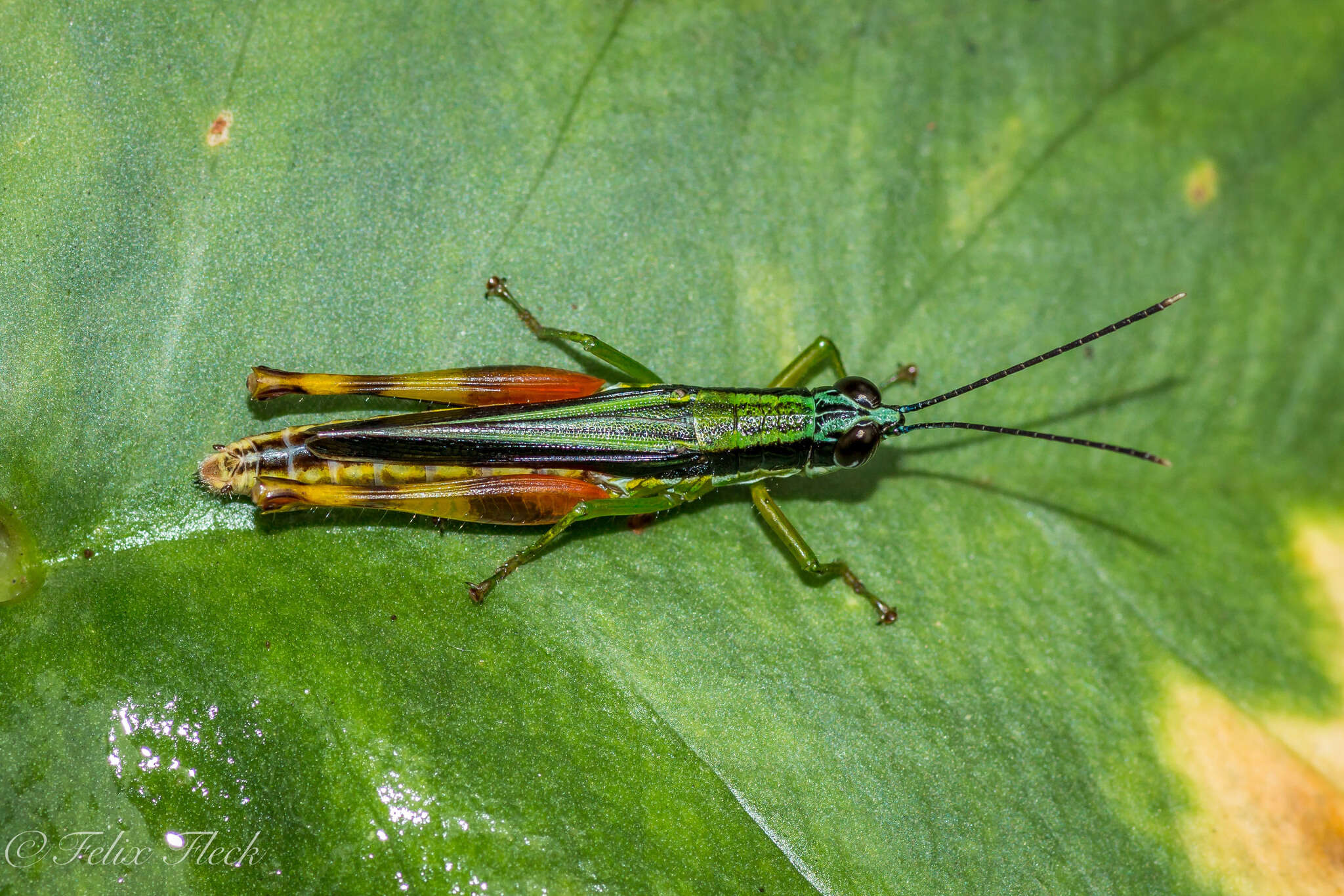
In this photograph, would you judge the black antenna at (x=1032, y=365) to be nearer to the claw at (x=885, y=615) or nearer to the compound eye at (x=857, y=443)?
the compound eye at (x=857, y=443)

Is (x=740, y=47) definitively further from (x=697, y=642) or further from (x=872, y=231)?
(x=697, y=642)

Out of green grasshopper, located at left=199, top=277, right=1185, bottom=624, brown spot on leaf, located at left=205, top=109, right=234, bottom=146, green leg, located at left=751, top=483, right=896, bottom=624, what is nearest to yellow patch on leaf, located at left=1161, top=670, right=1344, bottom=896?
green grasshopper, located at left=199, top=277, right=1185, bottom=624

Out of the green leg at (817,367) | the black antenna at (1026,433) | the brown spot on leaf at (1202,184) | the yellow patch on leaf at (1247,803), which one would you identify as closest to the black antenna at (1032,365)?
the black antenna at (1026,433)

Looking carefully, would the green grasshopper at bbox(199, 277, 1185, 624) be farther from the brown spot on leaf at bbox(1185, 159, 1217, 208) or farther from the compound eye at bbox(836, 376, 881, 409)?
the brown spot on leaf at bbox(1185, 159, 1217, 208)

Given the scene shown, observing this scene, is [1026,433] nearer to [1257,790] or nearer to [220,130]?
[1257,790]

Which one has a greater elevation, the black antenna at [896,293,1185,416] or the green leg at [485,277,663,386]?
the green leg at [485,277,663,386]

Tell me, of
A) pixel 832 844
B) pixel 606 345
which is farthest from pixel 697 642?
pixel 606 345

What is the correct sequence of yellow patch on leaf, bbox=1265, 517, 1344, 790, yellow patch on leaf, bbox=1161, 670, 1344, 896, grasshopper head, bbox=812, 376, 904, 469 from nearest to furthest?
yellow patch on leaf, bbox=1161, 670, 1344, 896 < yellow patch on leaf, bbox=1265, 517, 1344, 790 < grasshopper head, bbox=812, 376, 904, 469
